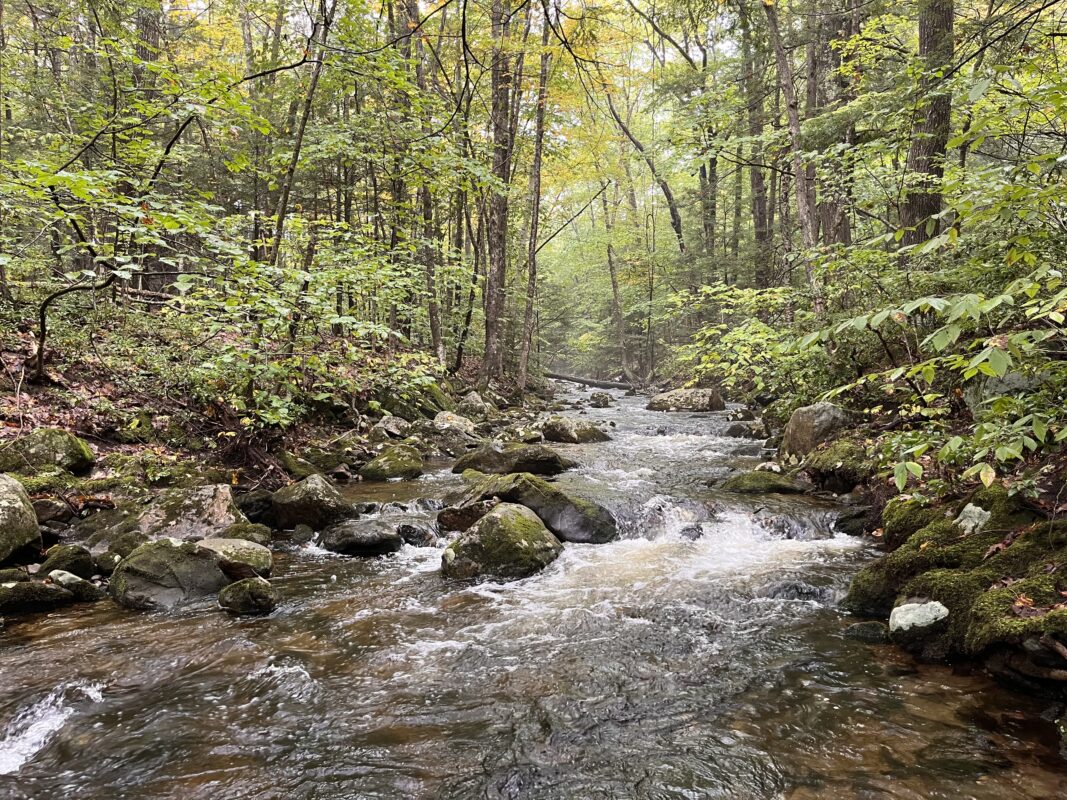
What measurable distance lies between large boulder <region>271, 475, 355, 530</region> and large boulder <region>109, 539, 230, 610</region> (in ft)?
6.22

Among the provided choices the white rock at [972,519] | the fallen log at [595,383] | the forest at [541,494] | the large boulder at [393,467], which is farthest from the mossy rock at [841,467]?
the fallen log at [595,383]

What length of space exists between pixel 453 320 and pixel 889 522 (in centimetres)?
1791

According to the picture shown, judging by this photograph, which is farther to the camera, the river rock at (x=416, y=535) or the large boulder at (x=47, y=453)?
the river rock at (x=416, y=535)

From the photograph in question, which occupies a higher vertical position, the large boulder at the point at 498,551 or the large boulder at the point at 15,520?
the large boulder at the point at 15,520

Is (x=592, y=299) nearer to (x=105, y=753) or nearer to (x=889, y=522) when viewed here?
(x=889, y=522)

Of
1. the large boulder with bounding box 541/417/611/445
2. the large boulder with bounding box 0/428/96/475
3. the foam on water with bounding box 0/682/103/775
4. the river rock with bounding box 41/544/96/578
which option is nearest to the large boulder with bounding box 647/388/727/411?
the large boulder with bounding box 541/417/611/445

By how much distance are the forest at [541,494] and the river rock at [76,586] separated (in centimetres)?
2

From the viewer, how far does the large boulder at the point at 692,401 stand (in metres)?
18.8

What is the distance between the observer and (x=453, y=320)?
21828mm

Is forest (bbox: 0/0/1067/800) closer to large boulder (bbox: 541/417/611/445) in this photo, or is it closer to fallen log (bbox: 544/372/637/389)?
large boulder (bbox: 541/417/611/445)

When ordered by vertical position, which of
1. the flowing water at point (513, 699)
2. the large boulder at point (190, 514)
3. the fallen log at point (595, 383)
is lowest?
the flowing water at point (513, 699)

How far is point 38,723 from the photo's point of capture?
351 cm

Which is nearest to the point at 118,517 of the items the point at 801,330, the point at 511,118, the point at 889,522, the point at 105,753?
the point at 105,753

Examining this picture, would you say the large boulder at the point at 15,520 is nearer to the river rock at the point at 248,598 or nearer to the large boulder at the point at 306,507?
the river rock at the point at 248,598
